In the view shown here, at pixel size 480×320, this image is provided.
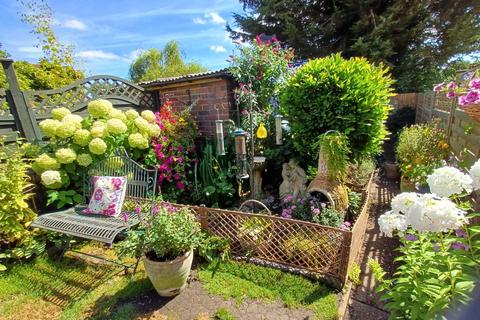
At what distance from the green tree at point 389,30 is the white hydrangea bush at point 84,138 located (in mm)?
8443

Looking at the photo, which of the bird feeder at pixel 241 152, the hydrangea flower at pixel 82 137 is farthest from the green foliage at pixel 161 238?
the hydrangea flower at pixel 82 137

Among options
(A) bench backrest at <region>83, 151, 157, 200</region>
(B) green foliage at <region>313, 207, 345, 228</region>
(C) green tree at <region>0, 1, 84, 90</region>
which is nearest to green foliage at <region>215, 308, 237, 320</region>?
(B) green foliage at <region>313, 207, 345, 228</region>

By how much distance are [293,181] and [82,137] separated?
314 cm

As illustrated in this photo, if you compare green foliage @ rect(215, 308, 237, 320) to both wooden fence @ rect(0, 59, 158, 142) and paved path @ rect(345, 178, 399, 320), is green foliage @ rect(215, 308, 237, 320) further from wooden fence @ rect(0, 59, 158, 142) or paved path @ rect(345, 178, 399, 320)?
wooden fence @ rect(0, 59, 158, 142)

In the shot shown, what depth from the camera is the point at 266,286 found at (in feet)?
8.03

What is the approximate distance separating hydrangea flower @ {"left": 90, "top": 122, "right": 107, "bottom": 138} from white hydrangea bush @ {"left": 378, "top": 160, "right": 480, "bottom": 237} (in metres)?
3.60

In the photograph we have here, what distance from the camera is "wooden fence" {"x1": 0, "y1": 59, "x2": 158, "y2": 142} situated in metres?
3.33

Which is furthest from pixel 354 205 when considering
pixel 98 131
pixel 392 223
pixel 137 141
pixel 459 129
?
pixel 98 131

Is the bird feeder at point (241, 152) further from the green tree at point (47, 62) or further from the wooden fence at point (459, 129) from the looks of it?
the green tree at point (47, 62)

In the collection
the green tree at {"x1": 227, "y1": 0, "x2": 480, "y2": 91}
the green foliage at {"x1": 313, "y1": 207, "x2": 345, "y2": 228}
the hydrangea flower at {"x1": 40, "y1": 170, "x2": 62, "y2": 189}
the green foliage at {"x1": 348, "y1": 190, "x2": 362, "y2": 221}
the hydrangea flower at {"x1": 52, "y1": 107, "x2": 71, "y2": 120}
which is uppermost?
the green tree at {"x1": 227, "y1": 0, "x2": 480, "y2": 91}

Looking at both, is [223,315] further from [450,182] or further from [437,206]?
[450,182]

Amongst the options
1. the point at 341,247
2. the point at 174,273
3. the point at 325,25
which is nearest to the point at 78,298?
the point at 174,273

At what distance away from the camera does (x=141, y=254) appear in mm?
2357

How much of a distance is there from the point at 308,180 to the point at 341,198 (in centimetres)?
75
